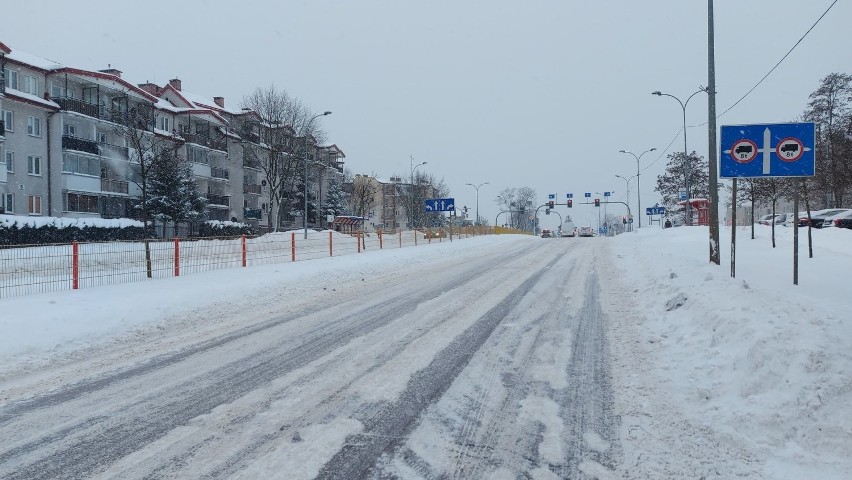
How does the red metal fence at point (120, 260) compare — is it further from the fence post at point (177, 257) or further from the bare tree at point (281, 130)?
the bare tree at point (281, 130)

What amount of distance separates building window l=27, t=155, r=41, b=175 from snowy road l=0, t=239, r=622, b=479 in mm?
33573

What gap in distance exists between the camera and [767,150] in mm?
9258

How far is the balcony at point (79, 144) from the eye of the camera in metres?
36.5

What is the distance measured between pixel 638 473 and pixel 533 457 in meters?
0.67

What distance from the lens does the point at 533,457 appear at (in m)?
3.74

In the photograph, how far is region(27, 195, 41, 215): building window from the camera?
34.3m

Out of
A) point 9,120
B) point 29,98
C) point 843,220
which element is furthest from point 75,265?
point 843,220

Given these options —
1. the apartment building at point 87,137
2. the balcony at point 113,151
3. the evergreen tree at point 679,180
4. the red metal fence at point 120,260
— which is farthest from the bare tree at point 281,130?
the evergreen tree at point 679,180

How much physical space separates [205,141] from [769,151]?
49.8 metres

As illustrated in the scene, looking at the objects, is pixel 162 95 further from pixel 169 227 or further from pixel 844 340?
pixel 844 340

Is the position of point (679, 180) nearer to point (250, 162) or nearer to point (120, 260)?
point (250, 162)

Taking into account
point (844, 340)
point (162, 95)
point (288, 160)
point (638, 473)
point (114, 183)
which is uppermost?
point (162, 95)

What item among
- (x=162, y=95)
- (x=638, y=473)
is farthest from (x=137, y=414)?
(x=162, y=95)

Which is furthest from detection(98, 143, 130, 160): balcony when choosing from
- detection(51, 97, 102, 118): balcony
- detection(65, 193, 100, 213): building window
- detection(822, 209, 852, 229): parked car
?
detection(822, 209, 852, 229): parked car
